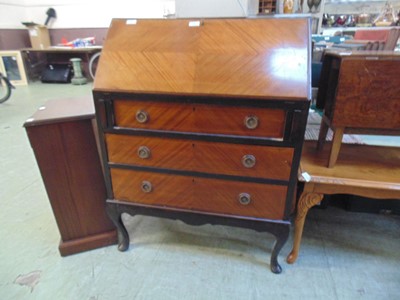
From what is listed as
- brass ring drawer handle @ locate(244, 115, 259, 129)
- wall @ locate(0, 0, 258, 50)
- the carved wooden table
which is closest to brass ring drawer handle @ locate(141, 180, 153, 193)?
brass ring drawer handle @ locate(244, 115, 259, 129)

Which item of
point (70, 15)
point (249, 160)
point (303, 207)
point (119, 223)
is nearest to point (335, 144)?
point (303, 207)

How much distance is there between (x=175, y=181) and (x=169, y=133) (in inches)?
9.1

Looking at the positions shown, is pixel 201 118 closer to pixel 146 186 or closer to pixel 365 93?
pixel 146 186

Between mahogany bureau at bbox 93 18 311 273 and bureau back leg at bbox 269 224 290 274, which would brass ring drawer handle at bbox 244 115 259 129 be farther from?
bureau back leg at bbox 269 224 290 274

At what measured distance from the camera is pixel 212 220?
1181mm

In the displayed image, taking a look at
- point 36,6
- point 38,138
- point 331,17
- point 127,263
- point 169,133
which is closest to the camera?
point 169,133

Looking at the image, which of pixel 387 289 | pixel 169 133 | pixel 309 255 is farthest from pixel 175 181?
pixel 387 289

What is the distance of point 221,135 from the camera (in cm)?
101

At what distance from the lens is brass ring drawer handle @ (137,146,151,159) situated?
3.63 feet

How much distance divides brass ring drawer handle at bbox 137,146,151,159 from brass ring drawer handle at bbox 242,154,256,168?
408 millimetres

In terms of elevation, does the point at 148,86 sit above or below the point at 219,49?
below

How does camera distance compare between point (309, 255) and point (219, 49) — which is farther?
point (309, 255)

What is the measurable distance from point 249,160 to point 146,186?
1.61ft

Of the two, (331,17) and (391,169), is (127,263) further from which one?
(331,17)
